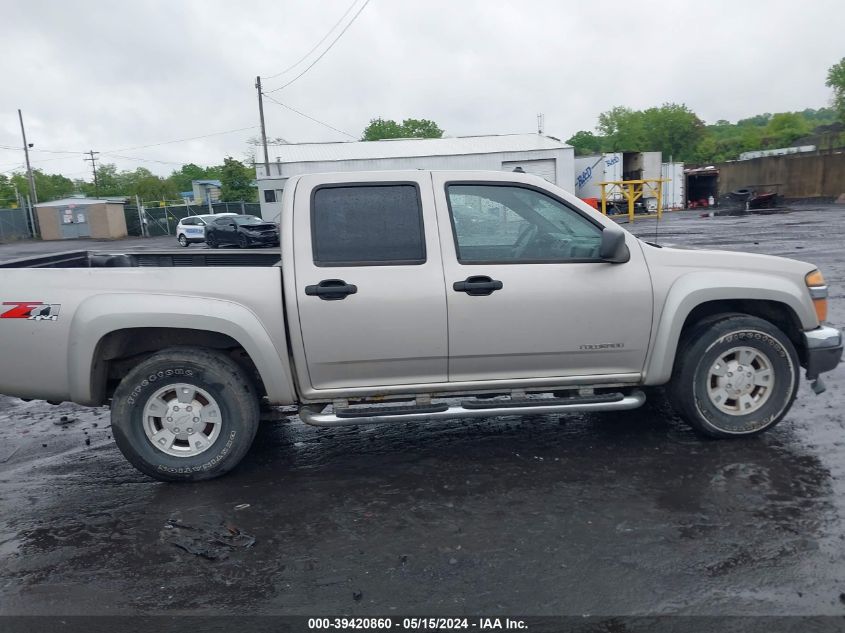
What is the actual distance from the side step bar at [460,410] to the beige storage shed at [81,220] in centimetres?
4505

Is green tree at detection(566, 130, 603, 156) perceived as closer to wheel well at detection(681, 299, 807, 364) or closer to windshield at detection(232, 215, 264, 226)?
windshield at detection(232, 215, 264, 226)

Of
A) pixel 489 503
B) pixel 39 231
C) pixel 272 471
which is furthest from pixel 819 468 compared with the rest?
pixel 39 231

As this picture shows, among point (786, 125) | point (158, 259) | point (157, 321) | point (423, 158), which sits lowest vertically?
point (157, 321)

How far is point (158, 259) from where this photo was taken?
5.52m

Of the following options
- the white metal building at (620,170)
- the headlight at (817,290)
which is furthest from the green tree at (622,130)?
the headlight at (817,290)

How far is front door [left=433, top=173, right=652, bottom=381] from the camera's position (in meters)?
4.36

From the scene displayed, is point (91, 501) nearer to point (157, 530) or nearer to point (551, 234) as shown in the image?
point (157, 530)

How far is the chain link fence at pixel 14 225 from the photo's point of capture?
45.9 metres

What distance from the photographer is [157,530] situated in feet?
12.7

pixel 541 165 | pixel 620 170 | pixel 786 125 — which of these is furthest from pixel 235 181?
pixel 786 125

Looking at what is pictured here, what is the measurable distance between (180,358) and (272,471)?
969mm

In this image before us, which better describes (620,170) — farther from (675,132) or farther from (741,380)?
(675,132)

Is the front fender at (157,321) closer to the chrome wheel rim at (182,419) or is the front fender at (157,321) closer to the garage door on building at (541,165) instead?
the chrome wheel rim at (182,419)

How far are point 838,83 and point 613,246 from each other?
320 ft
